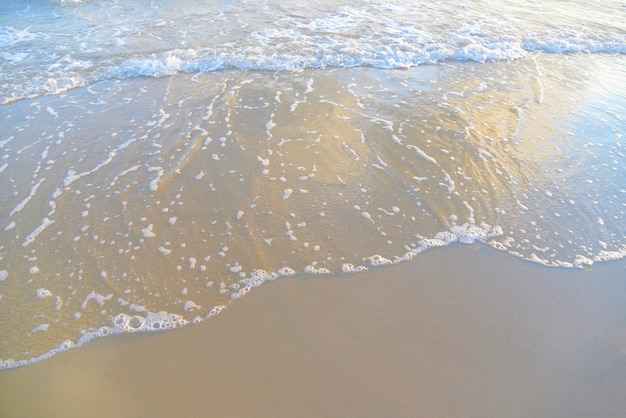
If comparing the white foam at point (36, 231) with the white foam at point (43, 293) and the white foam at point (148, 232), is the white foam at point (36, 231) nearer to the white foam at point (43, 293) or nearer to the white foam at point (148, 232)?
the white foam at point (43, 293)

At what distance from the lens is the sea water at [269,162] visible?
3.65 metres

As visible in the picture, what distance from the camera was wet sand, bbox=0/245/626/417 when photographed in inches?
104

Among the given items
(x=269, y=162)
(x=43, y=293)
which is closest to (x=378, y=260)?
(x=269, y=162)

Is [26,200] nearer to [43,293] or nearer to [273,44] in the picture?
[43,293]

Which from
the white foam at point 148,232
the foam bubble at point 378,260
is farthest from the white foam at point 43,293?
the foam bubble at point 378,260

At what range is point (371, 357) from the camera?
2.91 meters

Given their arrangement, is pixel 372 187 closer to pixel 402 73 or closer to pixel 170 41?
pixel 402 73

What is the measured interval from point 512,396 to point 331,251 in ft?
6.49

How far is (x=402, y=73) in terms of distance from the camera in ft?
25.5

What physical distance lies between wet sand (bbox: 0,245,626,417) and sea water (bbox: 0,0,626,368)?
26 cm

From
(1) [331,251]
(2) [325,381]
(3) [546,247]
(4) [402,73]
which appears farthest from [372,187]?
(4) [402,73]

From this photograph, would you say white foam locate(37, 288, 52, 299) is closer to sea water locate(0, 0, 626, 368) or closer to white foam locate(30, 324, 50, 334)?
sea water locate(0, 0, 626, 368)

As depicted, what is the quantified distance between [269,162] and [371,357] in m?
3.04

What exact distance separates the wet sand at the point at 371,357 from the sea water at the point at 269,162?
0.26 metres
